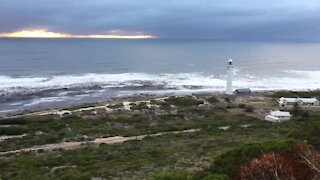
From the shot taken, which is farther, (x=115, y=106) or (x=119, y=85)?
(x=119, y=85)

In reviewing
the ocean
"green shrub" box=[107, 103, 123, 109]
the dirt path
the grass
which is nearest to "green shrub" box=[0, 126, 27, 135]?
the grass

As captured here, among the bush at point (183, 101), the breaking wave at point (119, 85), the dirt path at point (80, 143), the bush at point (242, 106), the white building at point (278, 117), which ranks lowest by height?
the dirt path at point (80, 143)

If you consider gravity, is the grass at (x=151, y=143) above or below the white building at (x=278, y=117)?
below

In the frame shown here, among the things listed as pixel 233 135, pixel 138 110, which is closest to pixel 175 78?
pixel 138 110

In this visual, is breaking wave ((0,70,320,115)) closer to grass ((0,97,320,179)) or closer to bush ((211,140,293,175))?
grass ((0,97,320,179))

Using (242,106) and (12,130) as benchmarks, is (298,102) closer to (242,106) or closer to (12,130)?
(242,106)

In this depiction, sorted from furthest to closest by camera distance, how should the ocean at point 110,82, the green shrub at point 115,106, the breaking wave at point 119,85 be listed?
the breaking wave at point 119,85 < the ocean at point 110,82 < the green shrub at point 115,106

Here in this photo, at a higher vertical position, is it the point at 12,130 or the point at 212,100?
the point at 212,100

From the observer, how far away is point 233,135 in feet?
104

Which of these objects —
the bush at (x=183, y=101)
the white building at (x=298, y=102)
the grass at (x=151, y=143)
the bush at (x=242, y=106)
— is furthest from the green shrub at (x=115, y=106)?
the white building at (x=298, y=102)

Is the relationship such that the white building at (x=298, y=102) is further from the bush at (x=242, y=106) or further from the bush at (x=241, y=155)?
the bush at (x=241, y=155)

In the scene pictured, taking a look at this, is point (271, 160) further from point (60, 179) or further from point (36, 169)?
point (36, 169)

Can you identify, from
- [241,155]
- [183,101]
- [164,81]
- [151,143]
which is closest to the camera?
[241,155]

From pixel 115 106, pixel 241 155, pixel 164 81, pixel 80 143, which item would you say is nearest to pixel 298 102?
pixel 115 106
